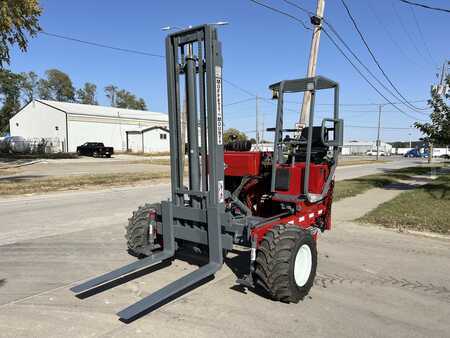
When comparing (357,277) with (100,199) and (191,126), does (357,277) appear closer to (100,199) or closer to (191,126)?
(191,126)

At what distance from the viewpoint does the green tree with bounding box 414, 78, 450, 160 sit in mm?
15438

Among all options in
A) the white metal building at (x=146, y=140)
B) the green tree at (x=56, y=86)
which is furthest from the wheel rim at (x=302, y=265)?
the green tree at (x=56, y=86)

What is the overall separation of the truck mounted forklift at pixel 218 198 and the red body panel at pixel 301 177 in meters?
0.01

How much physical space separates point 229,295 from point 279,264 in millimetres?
748

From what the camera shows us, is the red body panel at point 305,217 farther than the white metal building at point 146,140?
No

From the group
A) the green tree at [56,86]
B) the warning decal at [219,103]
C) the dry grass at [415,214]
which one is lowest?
the dry grass at [415,214]

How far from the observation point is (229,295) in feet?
15.1

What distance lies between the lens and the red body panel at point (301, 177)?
5754mm

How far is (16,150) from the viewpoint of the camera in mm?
49281

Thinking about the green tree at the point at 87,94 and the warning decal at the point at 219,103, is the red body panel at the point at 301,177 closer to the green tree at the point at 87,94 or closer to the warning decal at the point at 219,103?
the warning decal at the point at 219,103

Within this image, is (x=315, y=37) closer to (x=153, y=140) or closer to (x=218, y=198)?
(x=218, y=198)

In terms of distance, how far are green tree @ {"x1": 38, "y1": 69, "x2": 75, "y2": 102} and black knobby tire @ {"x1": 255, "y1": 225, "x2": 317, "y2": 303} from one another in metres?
109

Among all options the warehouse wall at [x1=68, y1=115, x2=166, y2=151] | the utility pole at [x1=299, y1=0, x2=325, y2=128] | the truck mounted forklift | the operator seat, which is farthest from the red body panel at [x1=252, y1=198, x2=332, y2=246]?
the warehouse wall at [x1=68, y1=115, x2=166, y2=151]

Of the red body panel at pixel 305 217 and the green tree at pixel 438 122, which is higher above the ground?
the green tree at pixel 438 122
